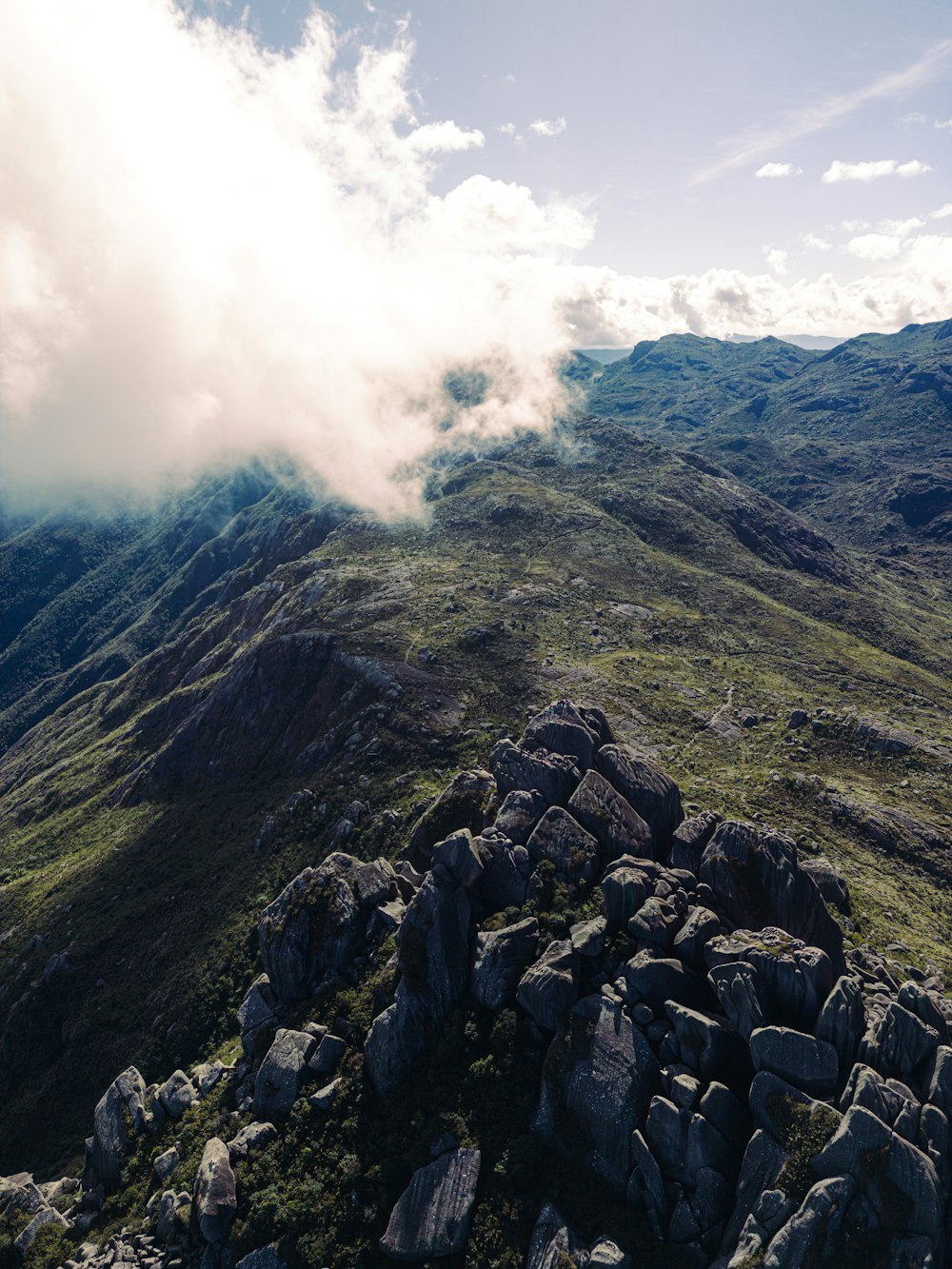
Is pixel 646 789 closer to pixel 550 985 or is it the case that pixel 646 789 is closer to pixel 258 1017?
pixel 550 985

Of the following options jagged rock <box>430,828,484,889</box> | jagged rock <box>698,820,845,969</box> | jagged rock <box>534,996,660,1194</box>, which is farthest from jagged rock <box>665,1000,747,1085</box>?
jagged rock <box>430,828,484,889</box>

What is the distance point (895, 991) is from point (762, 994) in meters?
11.4

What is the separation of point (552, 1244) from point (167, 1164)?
1460 inches

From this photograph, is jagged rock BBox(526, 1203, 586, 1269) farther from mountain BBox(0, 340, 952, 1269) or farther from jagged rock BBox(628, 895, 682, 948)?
jagged rock BBox(628, 895, 682, 948)

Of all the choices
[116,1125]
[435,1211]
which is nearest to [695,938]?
[435,1211]

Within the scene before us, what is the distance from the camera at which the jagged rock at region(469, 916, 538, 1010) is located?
4766 cm

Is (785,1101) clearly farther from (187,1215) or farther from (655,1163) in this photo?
(187,1215)

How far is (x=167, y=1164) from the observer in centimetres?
5191

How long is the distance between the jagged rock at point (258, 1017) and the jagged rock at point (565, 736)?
39.6m

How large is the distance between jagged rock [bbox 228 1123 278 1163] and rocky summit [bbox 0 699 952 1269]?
227 mm

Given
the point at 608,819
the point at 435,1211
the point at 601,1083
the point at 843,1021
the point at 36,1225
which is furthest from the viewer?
the point at 608,819

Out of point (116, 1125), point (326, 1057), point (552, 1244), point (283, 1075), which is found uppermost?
point (552, 1244)

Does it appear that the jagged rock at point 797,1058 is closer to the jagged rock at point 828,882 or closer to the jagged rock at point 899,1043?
the jagged rock at point 899,1043

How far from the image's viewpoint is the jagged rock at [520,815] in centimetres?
5828
